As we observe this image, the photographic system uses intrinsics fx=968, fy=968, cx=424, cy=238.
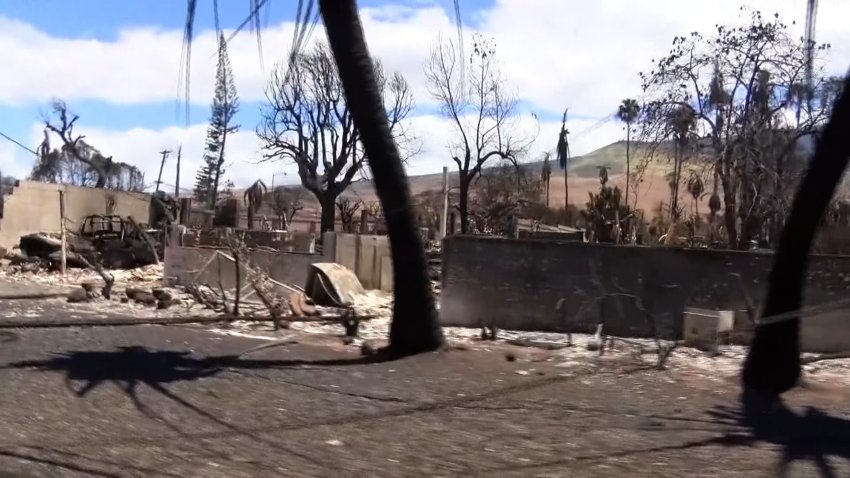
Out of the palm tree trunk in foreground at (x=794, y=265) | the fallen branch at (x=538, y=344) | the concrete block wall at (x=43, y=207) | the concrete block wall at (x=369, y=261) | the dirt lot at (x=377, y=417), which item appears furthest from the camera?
the concrete block wall at (x=43, y=207)

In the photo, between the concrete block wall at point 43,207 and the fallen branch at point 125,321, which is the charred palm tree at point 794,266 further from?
the concrete block wall at point 43,207

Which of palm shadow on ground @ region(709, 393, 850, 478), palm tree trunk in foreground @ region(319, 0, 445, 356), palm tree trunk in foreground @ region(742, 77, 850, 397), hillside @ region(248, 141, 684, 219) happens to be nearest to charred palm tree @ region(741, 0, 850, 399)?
palm tree trunk in foreground @ region(742, 77, 850, 397)

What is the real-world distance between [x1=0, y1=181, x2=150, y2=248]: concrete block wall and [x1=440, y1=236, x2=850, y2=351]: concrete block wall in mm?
19883

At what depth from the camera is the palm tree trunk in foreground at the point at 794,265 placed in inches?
348

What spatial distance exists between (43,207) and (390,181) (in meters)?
25.9

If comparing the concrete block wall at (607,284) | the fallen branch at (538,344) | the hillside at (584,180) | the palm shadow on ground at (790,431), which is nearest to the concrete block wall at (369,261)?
the concrete block wall at (607,284)

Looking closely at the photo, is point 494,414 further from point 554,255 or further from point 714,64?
point 714,64

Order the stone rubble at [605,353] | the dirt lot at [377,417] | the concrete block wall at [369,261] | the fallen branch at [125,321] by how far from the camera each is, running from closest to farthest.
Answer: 1. the dirt lot at [377,417]
2. the stone rubble at [605,353]
3. the fallen branch at [125,321]
4. the concrete block wall at [369,261]

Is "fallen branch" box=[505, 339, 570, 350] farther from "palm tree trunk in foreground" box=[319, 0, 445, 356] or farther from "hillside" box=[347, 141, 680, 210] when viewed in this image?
"hillside" box=[347, 141, 680, 210]

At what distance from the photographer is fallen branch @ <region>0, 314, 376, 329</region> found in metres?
A: 12.8

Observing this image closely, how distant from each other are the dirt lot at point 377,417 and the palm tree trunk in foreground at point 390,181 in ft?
1.46

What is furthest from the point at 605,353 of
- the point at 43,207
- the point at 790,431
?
the point at 43,207

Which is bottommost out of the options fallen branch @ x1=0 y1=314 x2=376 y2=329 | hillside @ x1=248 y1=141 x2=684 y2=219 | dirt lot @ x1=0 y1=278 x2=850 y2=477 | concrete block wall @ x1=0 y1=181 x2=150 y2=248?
dirt lot @ x1=0 y1=278 x2=850 y2=477

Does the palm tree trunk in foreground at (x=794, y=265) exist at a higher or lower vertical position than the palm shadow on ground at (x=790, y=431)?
higher
